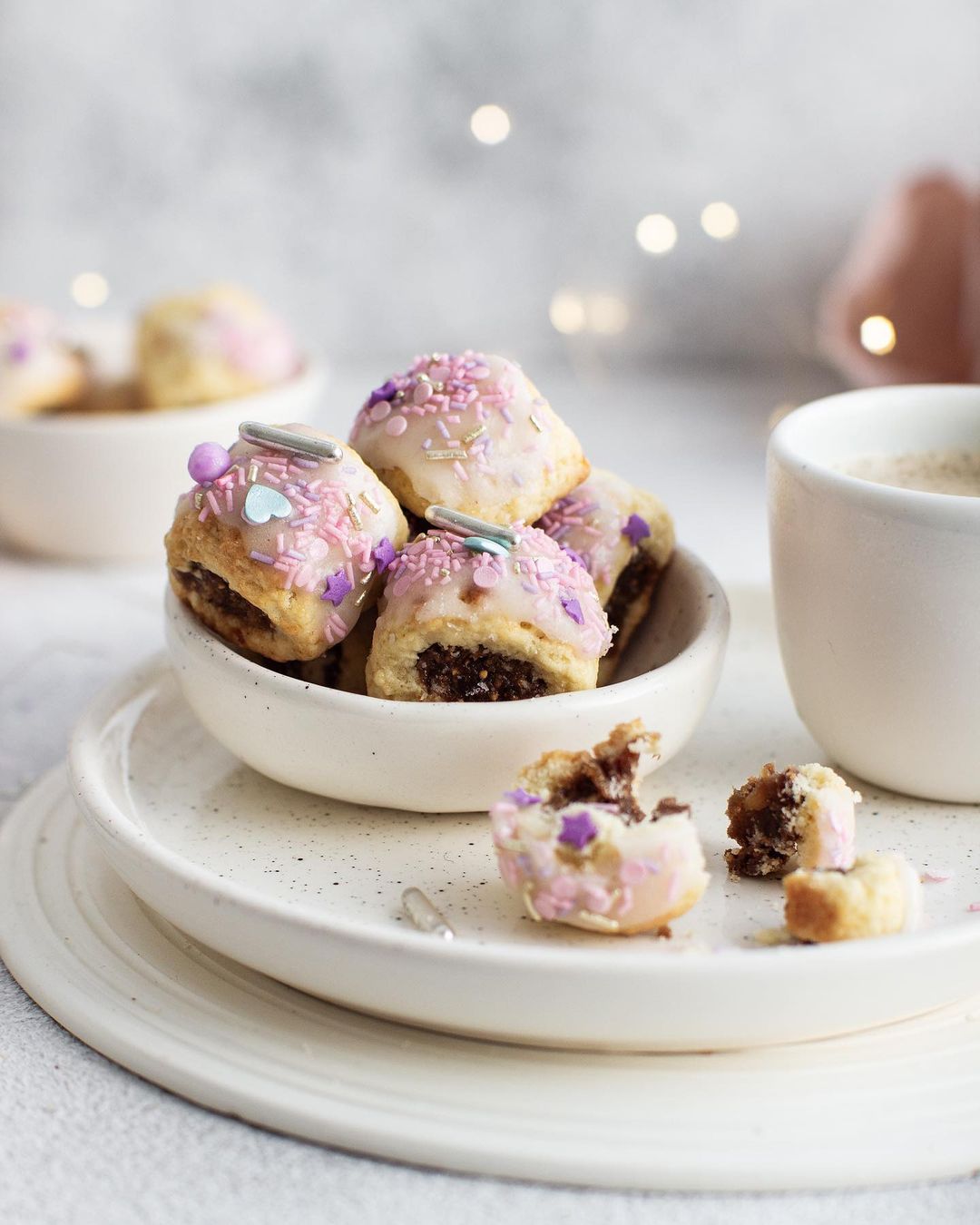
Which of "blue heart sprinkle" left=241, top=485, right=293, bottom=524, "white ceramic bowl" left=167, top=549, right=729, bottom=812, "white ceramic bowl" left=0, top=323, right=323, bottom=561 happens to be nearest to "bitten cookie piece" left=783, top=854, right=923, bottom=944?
"white ceramic bowl" left=167, top=549, right=729, bottom=812

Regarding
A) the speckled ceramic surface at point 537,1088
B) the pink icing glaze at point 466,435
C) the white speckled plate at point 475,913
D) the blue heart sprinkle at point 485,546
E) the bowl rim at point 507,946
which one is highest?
the pink icing glaze at point 466,435

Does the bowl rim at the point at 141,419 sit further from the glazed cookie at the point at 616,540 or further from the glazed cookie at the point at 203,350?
the glazed cookie at the point at 616,540

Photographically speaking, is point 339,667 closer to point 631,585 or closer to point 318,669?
point 318,669

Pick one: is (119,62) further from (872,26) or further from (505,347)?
(872,26)

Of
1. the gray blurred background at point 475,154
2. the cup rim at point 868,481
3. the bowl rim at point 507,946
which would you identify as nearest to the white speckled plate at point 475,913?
the bowl rim at point 507,946

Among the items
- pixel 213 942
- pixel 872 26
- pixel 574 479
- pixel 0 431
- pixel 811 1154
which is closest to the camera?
pixel 811 1154

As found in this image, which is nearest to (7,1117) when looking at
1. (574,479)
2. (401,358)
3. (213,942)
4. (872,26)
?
(213,942)

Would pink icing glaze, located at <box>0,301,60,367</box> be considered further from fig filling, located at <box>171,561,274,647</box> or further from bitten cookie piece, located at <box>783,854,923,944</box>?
bitten cookie piece, located at <box>783,854,923,944</box>
